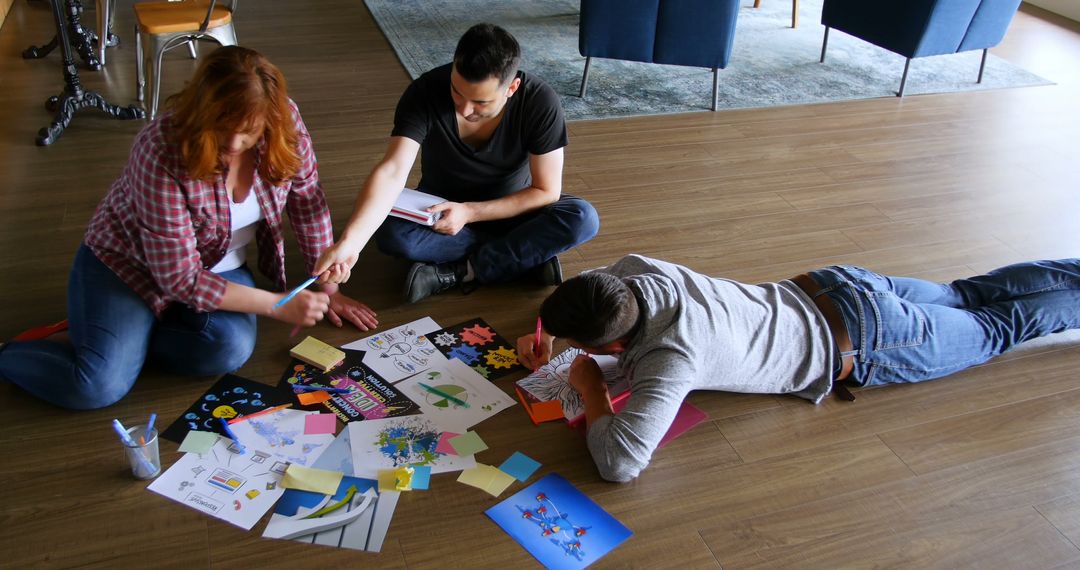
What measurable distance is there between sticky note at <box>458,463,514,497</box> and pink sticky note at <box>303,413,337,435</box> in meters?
0.37

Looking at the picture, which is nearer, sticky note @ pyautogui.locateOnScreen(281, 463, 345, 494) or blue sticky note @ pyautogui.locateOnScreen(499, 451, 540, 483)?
sticky note @ pyautogui.locateOnScreen(281, 463, 345, 494)

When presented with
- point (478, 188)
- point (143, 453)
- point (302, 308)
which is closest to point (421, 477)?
point (302, 308)

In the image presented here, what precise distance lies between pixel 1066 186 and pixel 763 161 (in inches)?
52.8

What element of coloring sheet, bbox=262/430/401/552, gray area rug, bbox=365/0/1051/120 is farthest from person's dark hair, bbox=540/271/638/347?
gray area rug, bbox=365/0/1051/120

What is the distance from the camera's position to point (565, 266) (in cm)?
289

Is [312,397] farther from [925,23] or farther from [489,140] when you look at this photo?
[925,23]

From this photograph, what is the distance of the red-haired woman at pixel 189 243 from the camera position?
1822 mm

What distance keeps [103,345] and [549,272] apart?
4.29ft

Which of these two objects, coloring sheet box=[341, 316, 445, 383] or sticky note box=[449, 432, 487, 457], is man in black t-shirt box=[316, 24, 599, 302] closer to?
coloring sheet box=[341, 316, 445, 383]

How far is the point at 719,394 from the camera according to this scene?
2.37 metres

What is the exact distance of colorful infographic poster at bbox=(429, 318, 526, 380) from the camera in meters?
2.39

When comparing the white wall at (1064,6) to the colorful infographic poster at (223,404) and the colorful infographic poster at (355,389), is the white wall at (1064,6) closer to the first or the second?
the colorful infographic poster at (355,389)

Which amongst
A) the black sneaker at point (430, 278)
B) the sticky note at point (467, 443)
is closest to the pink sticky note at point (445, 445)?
the sticky note at point (467, 443)

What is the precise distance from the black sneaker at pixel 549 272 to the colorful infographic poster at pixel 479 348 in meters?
0.28
